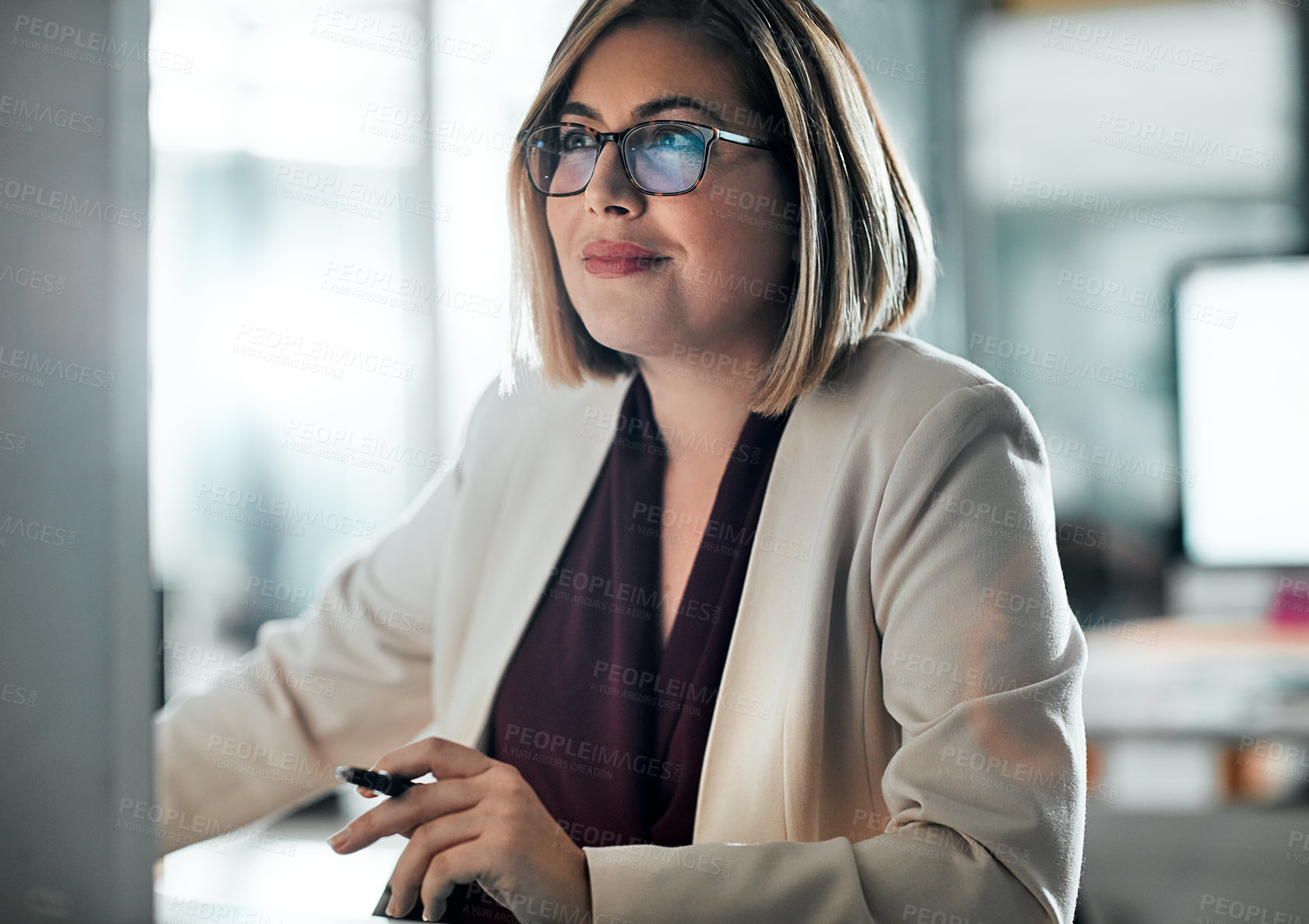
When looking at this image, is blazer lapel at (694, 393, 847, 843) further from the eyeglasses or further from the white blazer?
the eyeglasses

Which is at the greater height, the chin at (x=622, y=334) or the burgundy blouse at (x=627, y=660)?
the chin at (x=622, y=334)

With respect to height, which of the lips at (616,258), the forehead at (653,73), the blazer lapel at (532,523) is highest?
the forehead at (653,73)

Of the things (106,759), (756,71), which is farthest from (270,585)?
(756,71)

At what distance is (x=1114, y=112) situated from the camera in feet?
2.99

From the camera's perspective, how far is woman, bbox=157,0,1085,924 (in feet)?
2.07

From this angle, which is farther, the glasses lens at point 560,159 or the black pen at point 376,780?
the glasses lens at point 560,159

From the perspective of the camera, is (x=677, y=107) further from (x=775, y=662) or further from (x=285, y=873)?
(x=285, y=873)

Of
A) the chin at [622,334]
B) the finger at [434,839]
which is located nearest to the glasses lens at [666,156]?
the chin at [622,334]

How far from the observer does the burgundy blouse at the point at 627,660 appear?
74 cm

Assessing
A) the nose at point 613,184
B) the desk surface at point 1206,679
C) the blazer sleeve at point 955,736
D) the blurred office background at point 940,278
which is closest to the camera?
the blazer sleeve at point 955,736

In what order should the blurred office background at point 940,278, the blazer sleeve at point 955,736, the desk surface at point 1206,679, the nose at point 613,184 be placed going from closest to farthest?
1. the blazer sleeve at point 955,736
2. the nose at point 613,184
3. the blurred office background at point 940,278
4. the desk surface at point 1206,679

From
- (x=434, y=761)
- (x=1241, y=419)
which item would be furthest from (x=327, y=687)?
(x=1241, y=419)

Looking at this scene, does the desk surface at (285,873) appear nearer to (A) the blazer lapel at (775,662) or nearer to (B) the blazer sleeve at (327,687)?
(B) the blazer sleeve at (327,687)

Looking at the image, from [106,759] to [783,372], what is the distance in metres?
0.52
